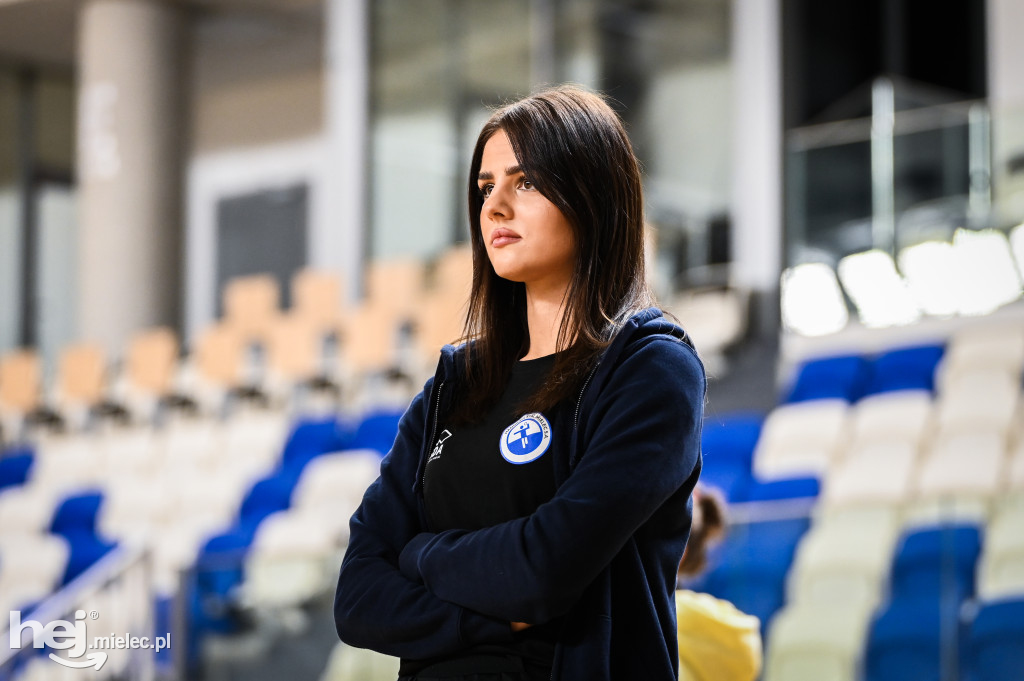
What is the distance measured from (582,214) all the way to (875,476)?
4.03 metres

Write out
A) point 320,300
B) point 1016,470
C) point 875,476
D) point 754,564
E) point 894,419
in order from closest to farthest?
point 754,564 < point 1016,470 < point 875,476 < point 894,419 < point 320,300

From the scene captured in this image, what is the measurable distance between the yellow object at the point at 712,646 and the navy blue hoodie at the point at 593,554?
617 mm

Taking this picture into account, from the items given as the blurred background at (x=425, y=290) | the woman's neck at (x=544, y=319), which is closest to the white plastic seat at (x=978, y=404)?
the blurred background at (x=425, y=290)

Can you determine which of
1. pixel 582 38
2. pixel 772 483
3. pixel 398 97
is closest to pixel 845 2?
pixel 582 38

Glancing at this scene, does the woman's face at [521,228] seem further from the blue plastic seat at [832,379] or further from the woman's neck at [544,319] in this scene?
the blue plastic seat at [832,379]

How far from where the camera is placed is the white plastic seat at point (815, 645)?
3033mm

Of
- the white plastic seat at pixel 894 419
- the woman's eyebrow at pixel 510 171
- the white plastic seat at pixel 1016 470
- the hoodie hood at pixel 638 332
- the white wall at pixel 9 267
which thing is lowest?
the white plastic seat at pixel 1016 470

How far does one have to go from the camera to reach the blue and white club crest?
127 centimetres

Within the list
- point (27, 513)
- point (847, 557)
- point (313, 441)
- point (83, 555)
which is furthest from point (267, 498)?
point (847, 557)

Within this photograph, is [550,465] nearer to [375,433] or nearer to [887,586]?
[887,586]

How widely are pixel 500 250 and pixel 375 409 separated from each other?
5944 mm

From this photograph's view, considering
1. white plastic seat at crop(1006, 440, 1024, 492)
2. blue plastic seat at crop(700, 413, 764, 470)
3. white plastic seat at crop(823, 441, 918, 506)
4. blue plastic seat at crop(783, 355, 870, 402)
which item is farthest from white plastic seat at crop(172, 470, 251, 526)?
white plastic seat at crop(1006, 440, 1024, 492)

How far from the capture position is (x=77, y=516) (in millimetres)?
6785

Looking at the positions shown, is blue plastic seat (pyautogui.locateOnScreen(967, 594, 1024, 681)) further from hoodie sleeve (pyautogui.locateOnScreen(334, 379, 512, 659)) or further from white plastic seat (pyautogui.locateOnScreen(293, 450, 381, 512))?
white plastic seat (pyautogui.locateOnScreen(293, 450, 381, 512))
